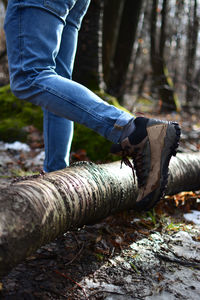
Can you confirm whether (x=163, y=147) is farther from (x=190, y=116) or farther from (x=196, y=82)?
(x=196, y=82)

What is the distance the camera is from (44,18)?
179 cm

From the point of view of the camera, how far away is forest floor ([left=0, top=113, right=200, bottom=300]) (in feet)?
5.08

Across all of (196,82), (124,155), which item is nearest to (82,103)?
(124,155)

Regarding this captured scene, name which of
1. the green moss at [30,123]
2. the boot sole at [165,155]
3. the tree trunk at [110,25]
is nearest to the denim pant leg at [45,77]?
the boot sole at [165,155]

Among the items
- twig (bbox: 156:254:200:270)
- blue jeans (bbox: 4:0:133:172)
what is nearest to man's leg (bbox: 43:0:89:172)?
blue jeans (bbox: 4:0:133:172)

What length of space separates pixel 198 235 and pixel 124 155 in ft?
3.22

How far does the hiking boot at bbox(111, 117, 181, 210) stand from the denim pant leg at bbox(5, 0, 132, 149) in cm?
9

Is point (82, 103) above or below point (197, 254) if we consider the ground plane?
above

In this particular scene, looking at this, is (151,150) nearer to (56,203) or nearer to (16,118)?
(56,203)

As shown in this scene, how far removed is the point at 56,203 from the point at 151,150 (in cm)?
63

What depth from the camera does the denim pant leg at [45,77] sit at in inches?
68.6

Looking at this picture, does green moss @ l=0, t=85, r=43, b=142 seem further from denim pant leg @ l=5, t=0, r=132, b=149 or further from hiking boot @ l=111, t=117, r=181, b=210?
hiking boot @ l=111, t=117, r=181, b=210

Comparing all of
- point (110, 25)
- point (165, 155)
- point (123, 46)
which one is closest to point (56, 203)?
point (165, 155)

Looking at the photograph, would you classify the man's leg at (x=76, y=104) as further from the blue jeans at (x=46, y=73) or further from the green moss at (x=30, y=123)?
the green moss at (x=30, y=123)
